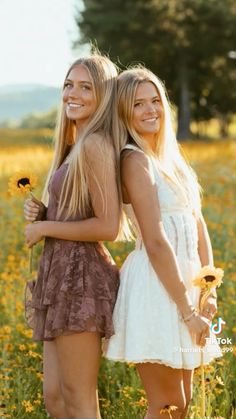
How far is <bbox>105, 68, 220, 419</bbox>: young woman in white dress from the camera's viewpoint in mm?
2939

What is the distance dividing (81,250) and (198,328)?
52cm

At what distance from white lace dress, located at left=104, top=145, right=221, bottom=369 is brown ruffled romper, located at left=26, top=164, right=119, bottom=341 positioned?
0.07 metres

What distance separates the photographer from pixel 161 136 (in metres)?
3.25

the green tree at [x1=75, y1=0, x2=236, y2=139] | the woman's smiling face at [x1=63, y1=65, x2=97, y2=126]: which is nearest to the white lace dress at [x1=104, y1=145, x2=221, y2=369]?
the woman's smiling face at [x1=63, y1=65, x2=97, y2=126]

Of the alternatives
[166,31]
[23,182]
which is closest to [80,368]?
[23,182]

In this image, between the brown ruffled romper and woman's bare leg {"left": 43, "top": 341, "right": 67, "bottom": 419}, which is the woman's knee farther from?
the brown ruffled romper

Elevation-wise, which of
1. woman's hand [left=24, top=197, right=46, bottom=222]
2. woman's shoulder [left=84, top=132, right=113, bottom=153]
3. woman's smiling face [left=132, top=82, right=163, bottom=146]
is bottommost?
woman's hand [left=24, top=197, right=46, bottom=222]

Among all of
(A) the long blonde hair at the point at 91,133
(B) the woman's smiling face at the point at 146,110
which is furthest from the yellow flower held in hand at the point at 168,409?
(B) the woman's smiling face at the point at 146,110

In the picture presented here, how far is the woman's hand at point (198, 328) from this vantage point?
9.69ft

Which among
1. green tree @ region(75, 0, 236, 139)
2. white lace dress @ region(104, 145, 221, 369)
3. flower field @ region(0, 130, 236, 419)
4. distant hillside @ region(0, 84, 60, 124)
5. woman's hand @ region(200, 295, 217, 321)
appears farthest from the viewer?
green tree @ region(75, 0, 236, 139)

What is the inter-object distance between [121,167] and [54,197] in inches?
12.7

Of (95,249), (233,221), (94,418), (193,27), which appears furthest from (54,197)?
(193,27)

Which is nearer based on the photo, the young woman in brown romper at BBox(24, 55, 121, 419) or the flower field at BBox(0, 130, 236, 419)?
the young woman in brown romper at BBox(24, 55, 121, 419)

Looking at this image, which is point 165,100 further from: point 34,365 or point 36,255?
point 36,255
